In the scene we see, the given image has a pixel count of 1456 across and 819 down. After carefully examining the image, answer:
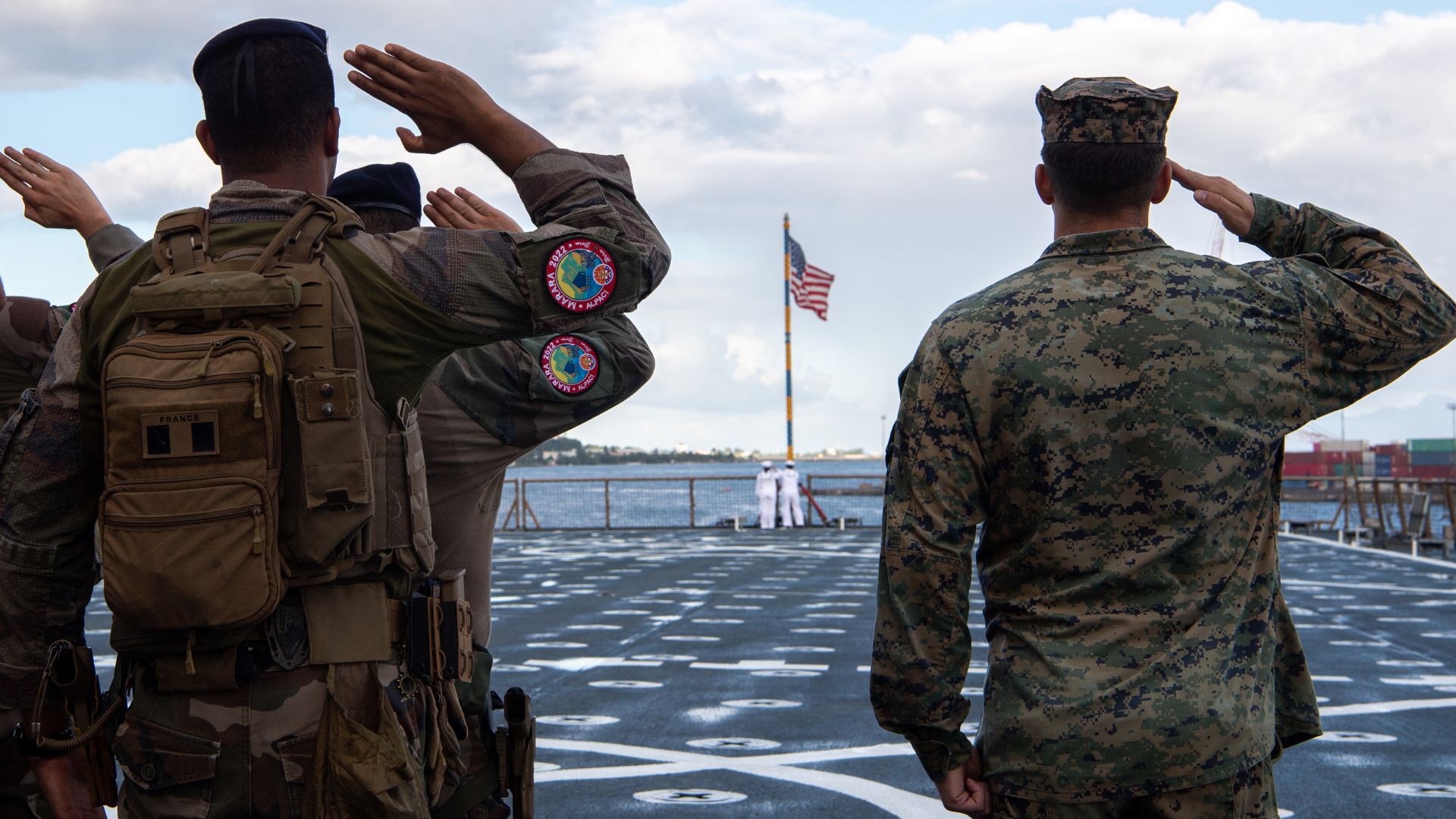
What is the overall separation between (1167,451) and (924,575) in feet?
1.76

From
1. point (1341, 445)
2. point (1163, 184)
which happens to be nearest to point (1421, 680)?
point (1163, 184)

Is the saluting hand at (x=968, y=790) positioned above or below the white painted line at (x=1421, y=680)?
above

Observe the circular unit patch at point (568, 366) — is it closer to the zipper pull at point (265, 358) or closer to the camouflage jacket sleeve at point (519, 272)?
the camouflage jacket sleeve at point (519, 272)

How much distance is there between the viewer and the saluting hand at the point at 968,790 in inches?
102

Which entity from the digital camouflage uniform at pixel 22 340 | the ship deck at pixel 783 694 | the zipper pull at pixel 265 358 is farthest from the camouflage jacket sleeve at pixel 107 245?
the ship deck at pixel 783 694

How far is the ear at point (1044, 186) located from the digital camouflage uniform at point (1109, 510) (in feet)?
0.40

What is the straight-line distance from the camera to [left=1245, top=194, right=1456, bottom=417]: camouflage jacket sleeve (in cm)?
269

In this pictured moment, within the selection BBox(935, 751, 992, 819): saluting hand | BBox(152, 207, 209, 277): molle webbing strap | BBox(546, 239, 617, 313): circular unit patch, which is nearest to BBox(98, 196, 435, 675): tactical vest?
BBox(152, 207, 209, 277): molle webbing strap

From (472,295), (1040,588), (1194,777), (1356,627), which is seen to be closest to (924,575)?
(1040,588)

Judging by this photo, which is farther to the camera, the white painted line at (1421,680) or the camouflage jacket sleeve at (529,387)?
the white painted line at (1421,680)

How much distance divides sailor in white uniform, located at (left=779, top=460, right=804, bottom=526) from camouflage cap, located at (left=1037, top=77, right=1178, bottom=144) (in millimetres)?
26911

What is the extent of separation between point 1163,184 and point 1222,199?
0.24 metres

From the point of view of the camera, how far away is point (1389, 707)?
306 inches

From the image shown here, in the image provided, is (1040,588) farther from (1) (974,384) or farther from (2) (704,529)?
(2) (704,529)
